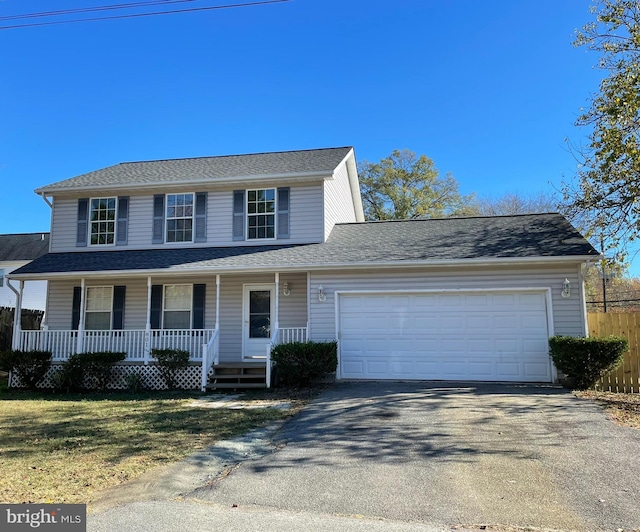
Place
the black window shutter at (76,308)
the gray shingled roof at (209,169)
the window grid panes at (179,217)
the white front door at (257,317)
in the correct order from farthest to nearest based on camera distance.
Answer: the window grid panes at (179,217), the gray shingled roof at (209,169), the black window shutter at (76,308), the white front door at (257,317)

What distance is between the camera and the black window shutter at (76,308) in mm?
13469

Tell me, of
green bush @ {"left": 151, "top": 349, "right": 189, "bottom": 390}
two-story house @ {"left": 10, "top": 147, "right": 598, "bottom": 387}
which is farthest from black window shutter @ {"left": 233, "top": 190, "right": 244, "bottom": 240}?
green bush @ {"left": 151, "top": 349, "right": 189, "bottom": 390}

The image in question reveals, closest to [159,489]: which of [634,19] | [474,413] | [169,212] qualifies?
[474,413]

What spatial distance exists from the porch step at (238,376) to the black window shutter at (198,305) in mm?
1848

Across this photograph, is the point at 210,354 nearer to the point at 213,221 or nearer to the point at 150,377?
the point at 150,377

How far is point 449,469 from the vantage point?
16.1ft

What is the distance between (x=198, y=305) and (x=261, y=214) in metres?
A: 3.22

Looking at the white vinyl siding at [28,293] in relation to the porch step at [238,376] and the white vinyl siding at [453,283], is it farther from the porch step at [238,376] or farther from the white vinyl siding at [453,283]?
the white vinyl siding at [453,283]

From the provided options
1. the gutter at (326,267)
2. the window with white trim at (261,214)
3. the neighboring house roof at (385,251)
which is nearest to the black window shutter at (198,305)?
the gutter at (326,267)

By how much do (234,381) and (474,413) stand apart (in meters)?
6.05

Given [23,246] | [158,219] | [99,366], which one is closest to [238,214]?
[158,219]

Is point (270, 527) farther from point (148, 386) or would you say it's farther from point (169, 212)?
point (169, 212)

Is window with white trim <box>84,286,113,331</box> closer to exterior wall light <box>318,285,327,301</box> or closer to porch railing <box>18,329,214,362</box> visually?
porch railing <box>18,329,214,362</box>

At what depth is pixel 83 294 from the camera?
12.9 m
